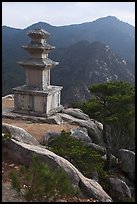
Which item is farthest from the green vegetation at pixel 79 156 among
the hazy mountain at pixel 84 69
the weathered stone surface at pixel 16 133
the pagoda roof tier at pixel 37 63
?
the hazy mountain at pixel 84 69

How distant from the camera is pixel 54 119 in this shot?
14.6 meters

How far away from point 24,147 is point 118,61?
1977 inches

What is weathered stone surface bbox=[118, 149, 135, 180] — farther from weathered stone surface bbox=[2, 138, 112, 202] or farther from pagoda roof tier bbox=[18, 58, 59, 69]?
pagoda roof tier bbox=[18, 58, 59, 69]

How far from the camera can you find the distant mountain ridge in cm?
5091

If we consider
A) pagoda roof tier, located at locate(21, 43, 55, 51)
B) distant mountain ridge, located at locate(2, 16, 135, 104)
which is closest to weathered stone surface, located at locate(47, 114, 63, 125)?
pagoda roof tier, located at locate(21, 43, 55, 51)

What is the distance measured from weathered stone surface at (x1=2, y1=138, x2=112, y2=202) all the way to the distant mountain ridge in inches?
1155

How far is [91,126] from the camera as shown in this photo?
14.7 m

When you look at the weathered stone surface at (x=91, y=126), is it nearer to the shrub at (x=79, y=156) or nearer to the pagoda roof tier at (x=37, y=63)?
the pagoda roof tier at (x=37, y=63)

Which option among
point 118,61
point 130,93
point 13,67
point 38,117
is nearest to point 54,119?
Result: point 38,117

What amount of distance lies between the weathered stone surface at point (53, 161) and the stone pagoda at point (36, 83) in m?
6.09

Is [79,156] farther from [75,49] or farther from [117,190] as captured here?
[75,49]

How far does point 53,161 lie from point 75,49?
2076 inches

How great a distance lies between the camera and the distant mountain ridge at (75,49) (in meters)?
50.9

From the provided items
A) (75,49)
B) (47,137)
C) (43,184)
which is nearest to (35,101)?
(47,137)
